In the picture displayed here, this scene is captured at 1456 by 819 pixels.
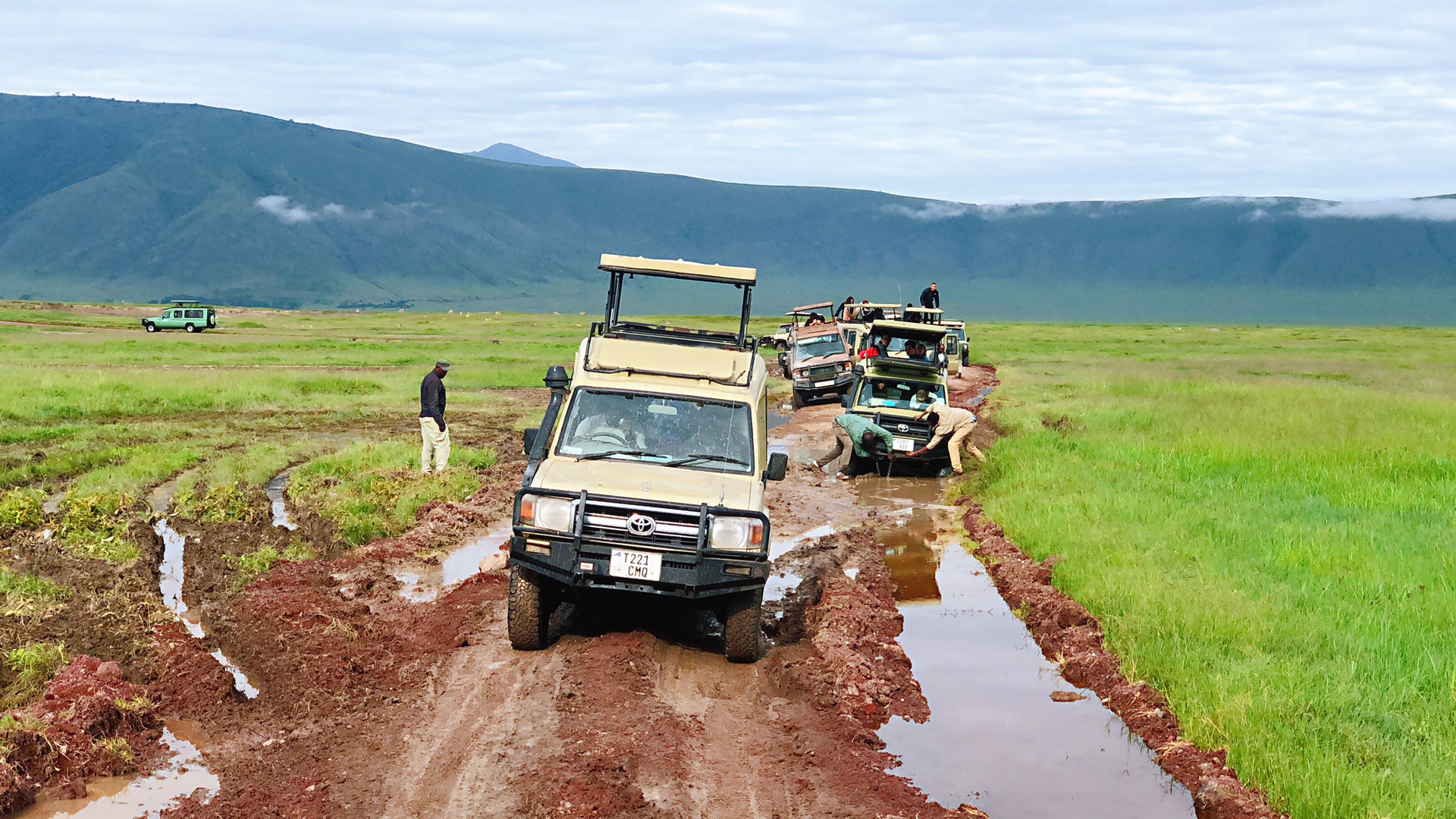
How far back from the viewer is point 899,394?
22047mm

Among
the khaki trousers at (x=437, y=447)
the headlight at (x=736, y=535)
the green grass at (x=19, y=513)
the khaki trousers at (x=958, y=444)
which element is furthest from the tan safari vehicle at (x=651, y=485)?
the khaki trousers at (x=958, y=444)

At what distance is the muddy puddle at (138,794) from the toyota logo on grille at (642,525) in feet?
10.2

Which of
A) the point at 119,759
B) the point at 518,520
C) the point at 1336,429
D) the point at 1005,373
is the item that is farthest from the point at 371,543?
the point at 1005,373

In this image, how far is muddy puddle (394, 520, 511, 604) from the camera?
12.3 meters

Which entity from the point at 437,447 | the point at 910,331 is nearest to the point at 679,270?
the point at 437,447

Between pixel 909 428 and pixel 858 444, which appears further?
pixel 909 428

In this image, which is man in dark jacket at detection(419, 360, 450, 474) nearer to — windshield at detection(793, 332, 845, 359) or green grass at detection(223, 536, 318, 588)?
green grass at detection(223, 536, 318, 588)

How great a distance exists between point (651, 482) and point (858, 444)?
37.9ft

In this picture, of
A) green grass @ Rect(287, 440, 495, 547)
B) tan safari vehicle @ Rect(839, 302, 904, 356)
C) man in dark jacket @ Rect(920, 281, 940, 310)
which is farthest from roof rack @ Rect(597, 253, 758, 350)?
man in dark jacket @ Rect(920, 281, 940, 310)

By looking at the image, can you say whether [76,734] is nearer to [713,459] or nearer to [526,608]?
[526,608]

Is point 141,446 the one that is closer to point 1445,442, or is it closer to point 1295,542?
point 1295,542

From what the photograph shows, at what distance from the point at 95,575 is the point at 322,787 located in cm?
612

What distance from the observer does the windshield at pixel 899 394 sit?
21719mm

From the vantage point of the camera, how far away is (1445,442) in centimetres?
2081
